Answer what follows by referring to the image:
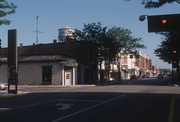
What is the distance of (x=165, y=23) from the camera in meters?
16.4

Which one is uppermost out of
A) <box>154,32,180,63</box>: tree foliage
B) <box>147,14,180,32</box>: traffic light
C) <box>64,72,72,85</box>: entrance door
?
<box>154,32,180,63</box>: tree foliage

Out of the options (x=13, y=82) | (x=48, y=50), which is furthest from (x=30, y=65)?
(x=13, y=82)

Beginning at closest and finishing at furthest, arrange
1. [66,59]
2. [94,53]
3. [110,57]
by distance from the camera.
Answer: [66,59], [94,53], [110,57]

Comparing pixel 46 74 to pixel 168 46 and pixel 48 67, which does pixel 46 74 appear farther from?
pixel 168 46

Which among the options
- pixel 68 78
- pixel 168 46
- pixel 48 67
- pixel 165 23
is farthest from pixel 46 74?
pixel 165 23

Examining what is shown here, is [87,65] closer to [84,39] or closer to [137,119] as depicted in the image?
[84,39]

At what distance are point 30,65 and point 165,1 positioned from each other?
34.5 m

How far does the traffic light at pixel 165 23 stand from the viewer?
1634 cm

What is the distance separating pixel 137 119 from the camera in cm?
1174

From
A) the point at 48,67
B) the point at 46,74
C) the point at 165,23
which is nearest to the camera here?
the point at 165,23

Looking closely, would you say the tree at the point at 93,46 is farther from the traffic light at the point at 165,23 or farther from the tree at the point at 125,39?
the traffic light at the point at 165,23

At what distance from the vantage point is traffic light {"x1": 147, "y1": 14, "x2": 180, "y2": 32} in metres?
16.3

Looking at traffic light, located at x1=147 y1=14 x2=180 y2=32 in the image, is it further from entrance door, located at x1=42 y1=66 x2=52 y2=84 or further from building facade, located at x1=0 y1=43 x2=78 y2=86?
entrance door, located at x1=42 y1=66 x2=52 y2=84

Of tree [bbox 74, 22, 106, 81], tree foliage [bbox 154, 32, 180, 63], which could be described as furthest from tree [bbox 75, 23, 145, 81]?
tree foliage [bbox 154, 32, 180, 63]
